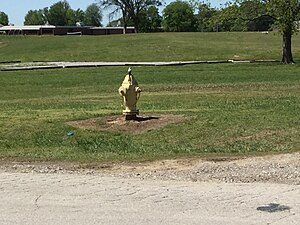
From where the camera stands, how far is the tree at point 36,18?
6978 inches

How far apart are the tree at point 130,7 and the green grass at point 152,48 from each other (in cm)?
3899

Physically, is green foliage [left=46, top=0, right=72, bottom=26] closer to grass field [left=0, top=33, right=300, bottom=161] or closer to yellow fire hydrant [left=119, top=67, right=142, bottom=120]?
grass field [left=0, top=33, right=300, bottom=161]

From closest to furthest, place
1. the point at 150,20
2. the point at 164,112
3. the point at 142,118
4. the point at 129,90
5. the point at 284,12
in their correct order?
the point at 129,90 → the point at 142,118 → the point at 164,112 → the point at 284,12 → the point at 150,20

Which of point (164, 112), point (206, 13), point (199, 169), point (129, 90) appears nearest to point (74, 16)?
point (206, 13)

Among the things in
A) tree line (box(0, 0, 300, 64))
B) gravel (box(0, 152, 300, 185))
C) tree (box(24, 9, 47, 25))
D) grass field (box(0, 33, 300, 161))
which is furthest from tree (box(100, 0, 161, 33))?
gravel (box(0, 152, 300, 185))

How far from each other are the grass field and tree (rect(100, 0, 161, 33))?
81811 millimetres

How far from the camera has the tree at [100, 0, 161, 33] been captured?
376ft

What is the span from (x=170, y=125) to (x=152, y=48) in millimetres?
49396

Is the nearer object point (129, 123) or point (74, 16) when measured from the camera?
point (129, 123)

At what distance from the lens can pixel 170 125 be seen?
1359 cm

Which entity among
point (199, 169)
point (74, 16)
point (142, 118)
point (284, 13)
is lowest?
point (199, 169)

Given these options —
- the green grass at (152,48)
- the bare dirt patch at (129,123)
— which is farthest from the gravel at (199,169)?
the green grass at (152,48)

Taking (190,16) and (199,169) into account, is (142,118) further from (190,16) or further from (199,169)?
(190,16)

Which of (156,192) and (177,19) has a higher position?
(177,19)
